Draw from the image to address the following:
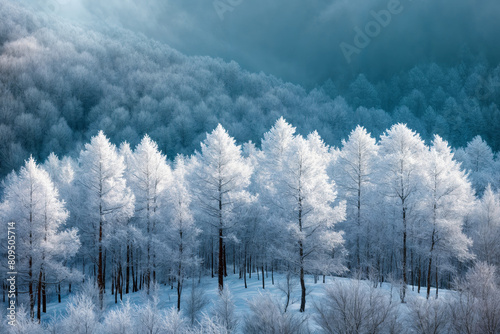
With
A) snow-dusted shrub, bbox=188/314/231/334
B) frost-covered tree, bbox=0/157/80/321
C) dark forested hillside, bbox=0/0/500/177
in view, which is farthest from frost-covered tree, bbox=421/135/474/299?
dark forested hillside, bbox=0/0/500/177

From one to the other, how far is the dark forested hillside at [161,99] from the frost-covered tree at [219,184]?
59311 mm

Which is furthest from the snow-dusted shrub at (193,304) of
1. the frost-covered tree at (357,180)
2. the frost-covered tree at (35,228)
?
the frost-covered tree at (357,180)

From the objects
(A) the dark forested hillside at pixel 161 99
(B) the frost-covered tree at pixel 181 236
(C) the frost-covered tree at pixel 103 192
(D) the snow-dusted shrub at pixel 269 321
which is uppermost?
(A) the dark forested hillside at pixel 161 99

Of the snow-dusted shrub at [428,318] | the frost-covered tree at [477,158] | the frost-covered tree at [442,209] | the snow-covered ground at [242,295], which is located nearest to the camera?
the snow-dusted shrub at [428,318]

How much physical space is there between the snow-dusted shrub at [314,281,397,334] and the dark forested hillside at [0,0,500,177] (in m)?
70.3

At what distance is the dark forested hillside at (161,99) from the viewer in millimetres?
80625

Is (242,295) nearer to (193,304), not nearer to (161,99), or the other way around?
(193,304)

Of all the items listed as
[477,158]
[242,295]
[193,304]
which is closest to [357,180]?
[242,295]

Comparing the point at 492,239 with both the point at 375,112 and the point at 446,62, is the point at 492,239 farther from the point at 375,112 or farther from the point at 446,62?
the point at 446,62

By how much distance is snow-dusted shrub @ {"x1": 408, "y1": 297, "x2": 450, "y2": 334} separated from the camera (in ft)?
35.6

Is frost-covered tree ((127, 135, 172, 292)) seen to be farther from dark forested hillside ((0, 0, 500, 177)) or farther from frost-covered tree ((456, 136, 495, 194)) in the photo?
dark forested hillside ((0, 0, 500, 177))

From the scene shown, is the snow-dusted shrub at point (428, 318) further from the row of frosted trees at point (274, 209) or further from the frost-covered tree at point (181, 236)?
the frost-covered tree at point (181, 236)

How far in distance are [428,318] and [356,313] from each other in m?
3.02

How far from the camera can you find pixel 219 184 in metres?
19.8
